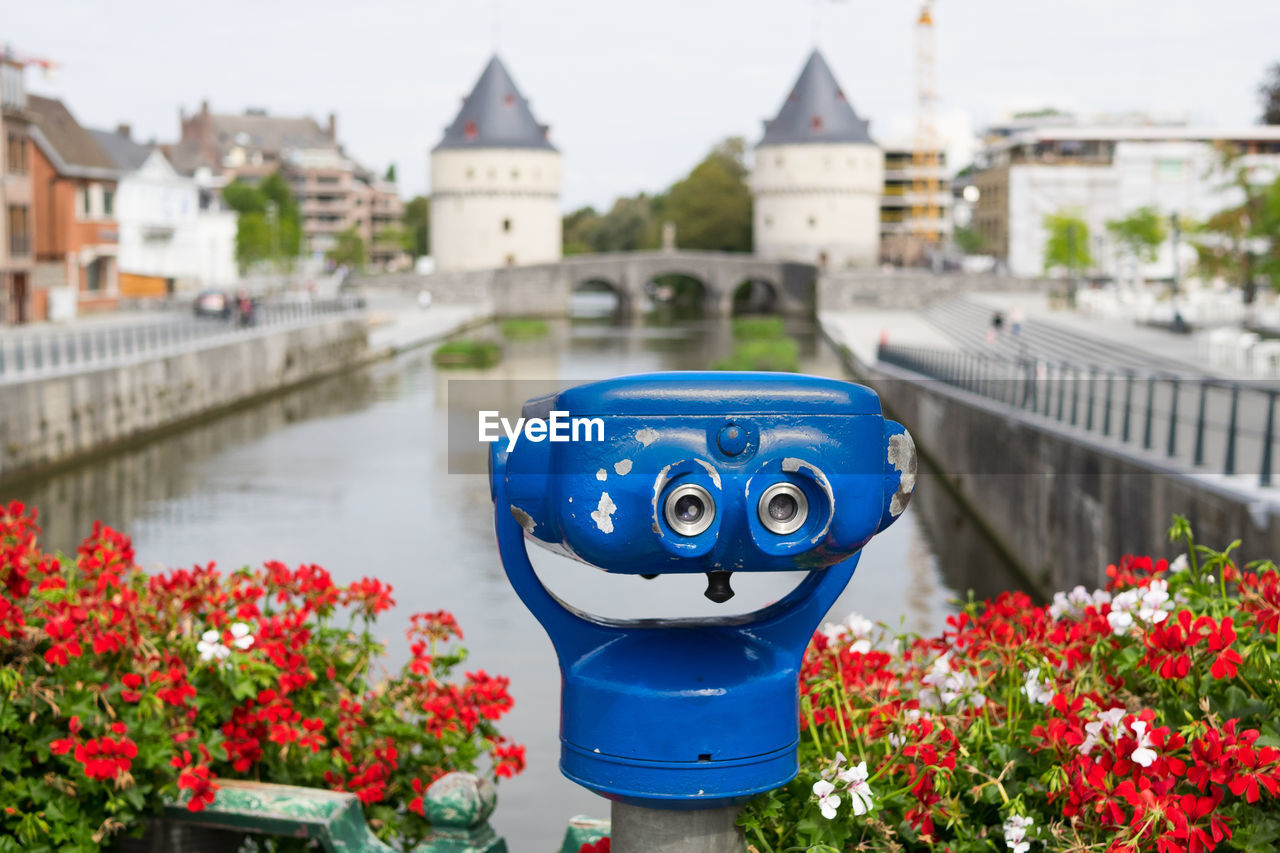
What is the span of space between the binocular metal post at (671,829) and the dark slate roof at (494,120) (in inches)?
2870

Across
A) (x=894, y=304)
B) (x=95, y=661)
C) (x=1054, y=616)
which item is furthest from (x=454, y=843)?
(x=894, y=304)

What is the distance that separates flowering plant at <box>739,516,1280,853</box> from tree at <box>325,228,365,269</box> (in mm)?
95378

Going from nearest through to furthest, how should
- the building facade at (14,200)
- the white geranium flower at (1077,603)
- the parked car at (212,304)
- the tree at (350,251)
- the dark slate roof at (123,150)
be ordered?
the white geranium flower at (1077,603)
the building facade at (14,200)
the parked car at (212,304)
the dark slate roof at (123,150)
the tree at (350,251)

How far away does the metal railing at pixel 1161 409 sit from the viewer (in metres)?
9.95

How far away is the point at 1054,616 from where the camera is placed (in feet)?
11.6

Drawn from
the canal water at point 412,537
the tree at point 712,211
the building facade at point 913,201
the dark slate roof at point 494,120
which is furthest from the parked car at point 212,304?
the building facade at point 913,201

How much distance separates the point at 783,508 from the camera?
217 cm

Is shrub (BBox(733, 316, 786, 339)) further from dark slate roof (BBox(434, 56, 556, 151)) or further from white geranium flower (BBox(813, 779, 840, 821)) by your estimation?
white geranium flower (BBox(813, 779, 840, 821))

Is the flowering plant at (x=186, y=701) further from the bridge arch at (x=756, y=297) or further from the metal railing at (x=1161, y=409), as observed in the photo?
the bridge arch at (x=756, y=297)

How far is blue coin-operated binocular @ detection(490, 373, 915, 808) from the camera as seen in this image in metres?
2.15

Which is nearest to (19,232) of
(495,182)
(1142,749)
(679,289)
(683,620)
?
(683,620)

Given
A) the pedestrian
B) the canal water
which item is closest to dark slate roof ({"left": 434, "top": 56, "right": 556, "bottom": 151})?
the pedestrian

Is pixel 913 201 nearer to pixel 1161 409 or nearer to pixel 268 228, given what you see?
pixel 268 228

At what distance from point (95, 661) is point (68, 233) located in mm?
42537
